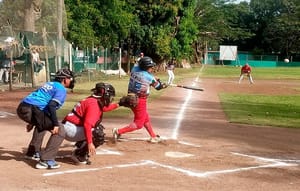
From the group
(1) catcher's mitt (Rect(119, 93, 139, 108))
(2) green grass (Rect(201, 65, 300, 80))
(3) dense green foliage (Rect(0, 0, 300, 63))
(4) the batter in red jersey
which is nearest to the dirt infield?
(4) the batter in red jersey

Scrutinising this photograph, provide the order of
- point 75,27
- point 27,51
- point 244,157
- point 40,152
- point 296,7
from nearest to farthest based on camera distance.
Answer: point 40,152
point 244,157
point 27,51
point 75,27
point 296,7

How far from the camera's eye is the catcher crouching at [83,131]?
24.2 ft

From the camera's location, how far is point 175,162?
26.8 ft

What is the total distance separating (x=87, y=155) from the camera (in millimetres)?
7793

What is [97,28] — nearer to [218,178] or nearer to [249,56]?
[218,178]

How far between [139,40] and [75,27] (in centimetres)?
1312

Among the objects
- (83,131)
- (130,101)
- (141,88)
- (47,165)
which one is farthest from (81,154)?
(141,88)

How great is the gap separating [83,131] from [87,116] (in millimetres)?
293

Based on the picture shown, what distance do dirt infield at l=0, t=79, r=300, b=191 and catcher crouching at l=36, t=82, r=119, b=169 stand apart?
19cm

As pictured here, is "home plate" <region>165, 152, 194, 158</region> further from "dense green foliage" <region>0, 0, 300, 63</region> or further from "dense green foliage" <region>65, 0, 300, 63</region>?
"dense green foliage" <region>65, 0, 300, 63</region>

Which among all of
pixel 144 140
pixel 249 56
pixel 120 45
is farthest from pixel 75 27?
pixel 249 56

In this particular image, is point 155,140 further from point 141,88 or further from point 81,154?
point 81,154

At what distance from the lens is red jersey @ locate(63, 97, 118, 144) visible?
7.31 m

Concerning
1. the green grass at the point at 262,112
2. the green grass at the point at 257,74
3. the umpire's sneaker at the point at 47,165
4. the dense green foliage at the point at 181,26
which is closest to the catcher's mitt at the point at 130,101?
the umpire's sneaker at the point at 47,165
